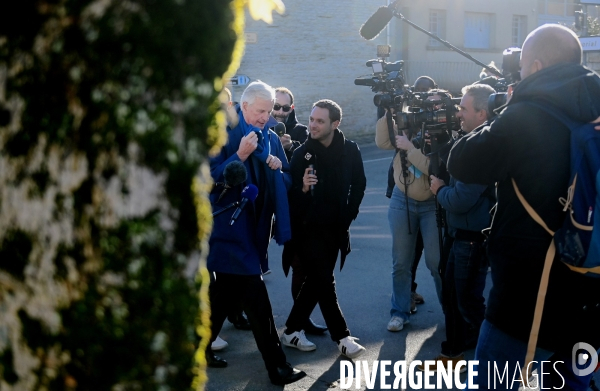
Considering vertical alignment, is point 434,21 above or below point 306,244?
above

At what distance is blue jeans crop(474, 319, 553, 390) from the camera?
3.17 metres

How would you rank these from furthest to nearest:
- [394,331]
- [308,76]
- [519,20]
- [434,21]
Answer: [519,20]
[434,21]
[308,76]
[394,331]

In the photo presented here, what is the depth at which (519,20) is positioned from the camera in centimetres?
3294

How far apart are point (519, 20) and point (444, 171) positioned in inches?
1161

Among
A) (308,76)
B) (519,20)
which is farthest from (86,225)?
(519,20)

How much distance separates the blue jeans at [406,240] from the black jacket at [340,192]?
1.44 feet

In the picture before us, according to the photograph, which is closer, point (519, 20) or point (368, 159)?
point (368, 159)

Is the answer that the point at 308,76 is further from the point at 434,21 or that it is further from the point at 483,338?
the point at 483,338

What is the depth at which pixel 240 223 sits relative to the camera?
5.05 meters

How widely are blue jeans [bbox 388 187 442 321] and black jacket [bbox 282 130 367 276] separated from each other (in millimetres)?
438

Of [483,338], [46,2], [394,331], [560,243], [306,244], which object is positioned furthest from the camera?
[394,331]

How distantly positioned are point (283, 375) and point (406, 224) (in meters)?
1.86

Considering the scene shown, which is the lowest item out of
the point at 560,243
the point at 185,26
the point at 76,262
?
the point at 560,243

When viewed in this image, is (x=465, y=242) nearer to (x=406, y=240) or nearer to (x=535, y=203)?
(x=406, y=240)
